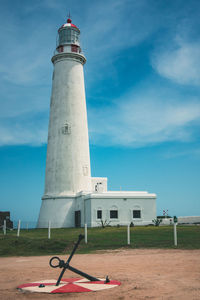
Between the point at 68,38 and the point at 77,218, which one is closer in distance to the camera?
the point at 77,218

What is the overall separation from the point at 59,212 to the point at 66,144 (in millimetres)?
8124

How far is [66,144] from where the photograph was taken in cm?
3962

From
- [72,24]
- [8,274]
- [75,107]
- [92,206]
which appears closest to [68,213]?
[92,206]

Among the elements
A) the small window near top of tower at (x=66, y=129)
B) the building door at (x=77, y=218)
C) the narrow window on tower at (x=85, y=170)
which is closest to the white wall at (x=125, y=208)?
the building door at (x=77, y=218)

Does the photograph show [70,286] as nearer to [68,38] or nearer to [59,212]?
[59,212]

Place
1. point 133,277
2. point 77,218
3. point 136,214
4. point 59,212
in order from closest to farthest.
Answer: point 133,277, point 136,214, point 59,212, point 77,218

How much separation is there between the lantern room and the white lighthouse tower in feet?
0.42

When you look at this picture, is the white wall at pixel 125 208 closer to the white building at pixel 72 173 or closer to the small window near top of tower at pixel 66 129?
the white building at pixel 72 173

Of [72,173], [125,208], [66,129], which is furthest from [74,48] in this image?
[125,208]

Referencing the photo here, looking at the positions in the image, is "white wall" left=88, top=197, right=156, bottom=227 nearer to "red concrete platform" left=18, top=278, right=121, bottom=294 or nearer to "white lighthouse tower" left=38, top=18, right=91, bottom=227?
"white lighthouse tower" left=38, top=18, right=91, bottom=227

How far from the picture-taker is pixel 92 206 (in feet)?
121

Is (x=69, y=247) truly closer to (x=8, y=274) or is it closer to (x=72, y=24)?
(x=8, y=274)

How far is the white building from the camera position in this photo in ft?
126

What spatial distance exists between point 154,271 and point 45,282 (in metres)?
3.34
